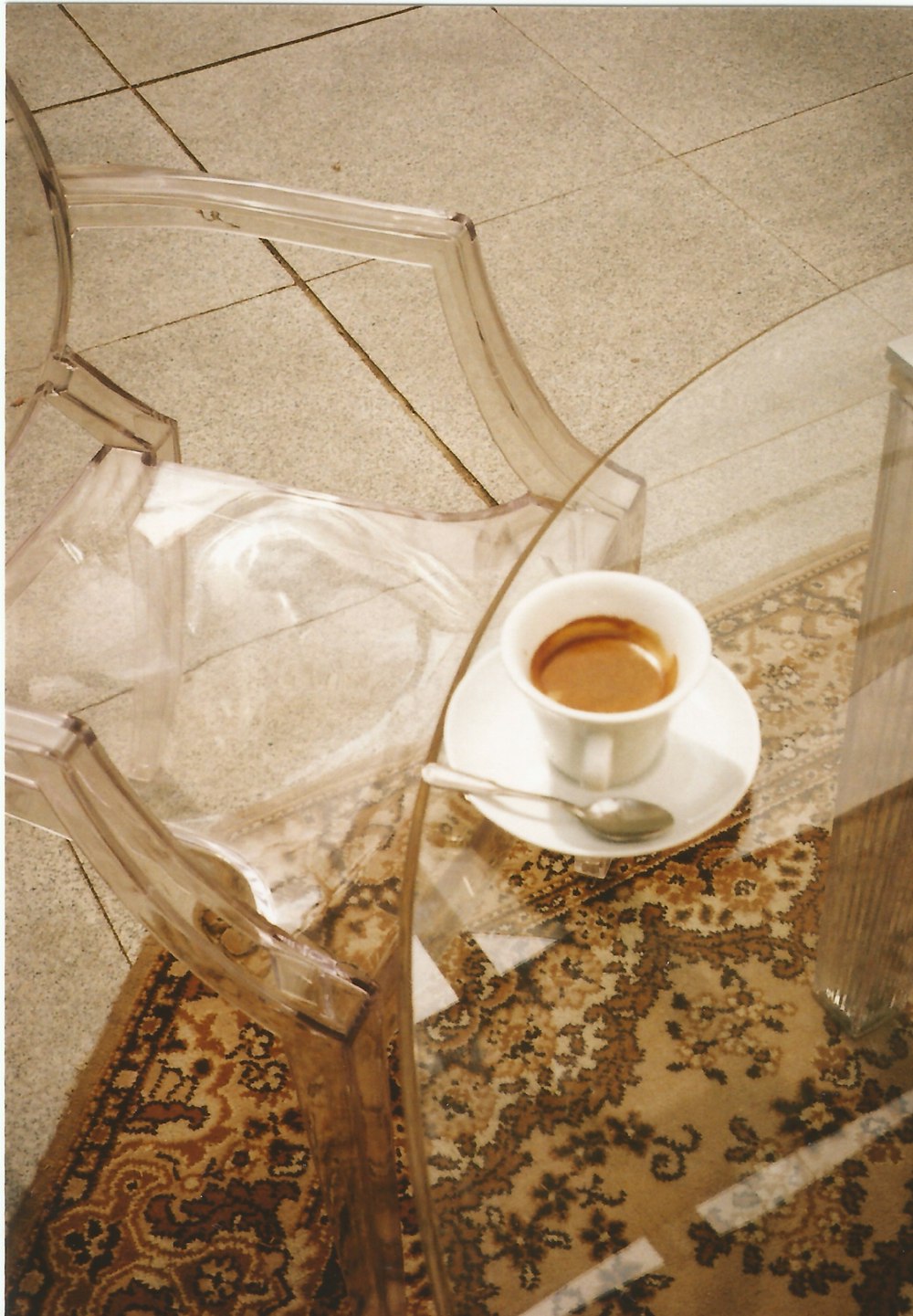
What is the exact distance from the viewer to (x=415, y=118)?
272cm

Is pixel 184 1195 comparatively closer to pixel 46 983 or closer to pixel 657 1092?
pixel 46 983

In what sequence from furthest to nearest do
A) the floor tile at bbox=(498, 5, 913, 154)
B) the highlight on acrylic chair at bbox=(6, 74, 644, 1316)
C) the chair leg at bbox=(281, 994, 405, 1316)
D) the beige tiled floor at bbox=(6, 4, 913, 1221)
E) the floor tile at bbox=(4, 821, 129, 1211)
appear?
1. the floor tile at bbox=(498, 5, 913, 154)
2. the beige tiled floor at bbox=(6, 4, 913, 1221)
3. the floor tile at bbox=(4, 821, 129, 1211)
4. the highlight on acrylic chair at bbox=(6, 74, 644, 1316)
5. the chair leg at bbox=(281, 994, 405, 1316)

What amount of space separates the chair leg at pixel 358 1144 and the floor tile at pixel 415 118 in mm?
1996

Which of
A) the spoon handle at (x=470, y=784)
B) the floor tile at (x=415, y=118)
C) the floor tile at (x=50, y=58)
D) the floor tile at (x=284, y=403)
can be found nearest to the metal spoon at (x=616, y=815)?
the spoon handle at (x=470, y=784)

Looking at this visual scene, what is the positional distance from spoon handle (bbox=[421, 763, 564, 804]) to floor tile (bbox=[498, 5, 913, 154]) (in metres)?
2.23

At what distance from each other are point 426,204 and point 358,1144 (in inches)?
79.5

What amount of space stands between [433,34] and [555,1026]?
2.86 meters

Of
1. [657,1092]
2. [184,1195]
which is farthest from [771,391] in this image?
[184,1195]

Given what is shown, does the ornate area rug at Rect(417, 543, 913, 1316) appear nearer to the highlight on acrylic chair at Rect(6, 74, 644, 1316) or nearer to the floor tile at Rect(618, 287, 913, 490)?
the highlight on acrylic chair at Rect(6, 74, 644, 1316)

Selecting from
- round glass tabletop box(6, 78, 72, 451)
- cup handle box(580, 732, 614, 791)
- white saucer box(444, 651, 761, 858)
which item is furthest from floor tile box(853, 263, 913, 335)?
round glass tabletop box(6, 78, 72, 451)

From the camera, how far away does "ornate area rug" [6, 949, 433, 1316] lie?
1215mm

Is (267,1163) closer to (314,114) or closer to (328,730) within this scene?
(328,730)

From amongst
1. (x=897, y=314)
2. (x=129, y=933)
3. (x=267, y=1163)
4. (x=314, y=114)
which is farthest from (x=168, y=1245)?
(x=314, y=114)

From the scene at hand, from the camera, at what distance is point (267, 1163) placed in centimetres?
129
